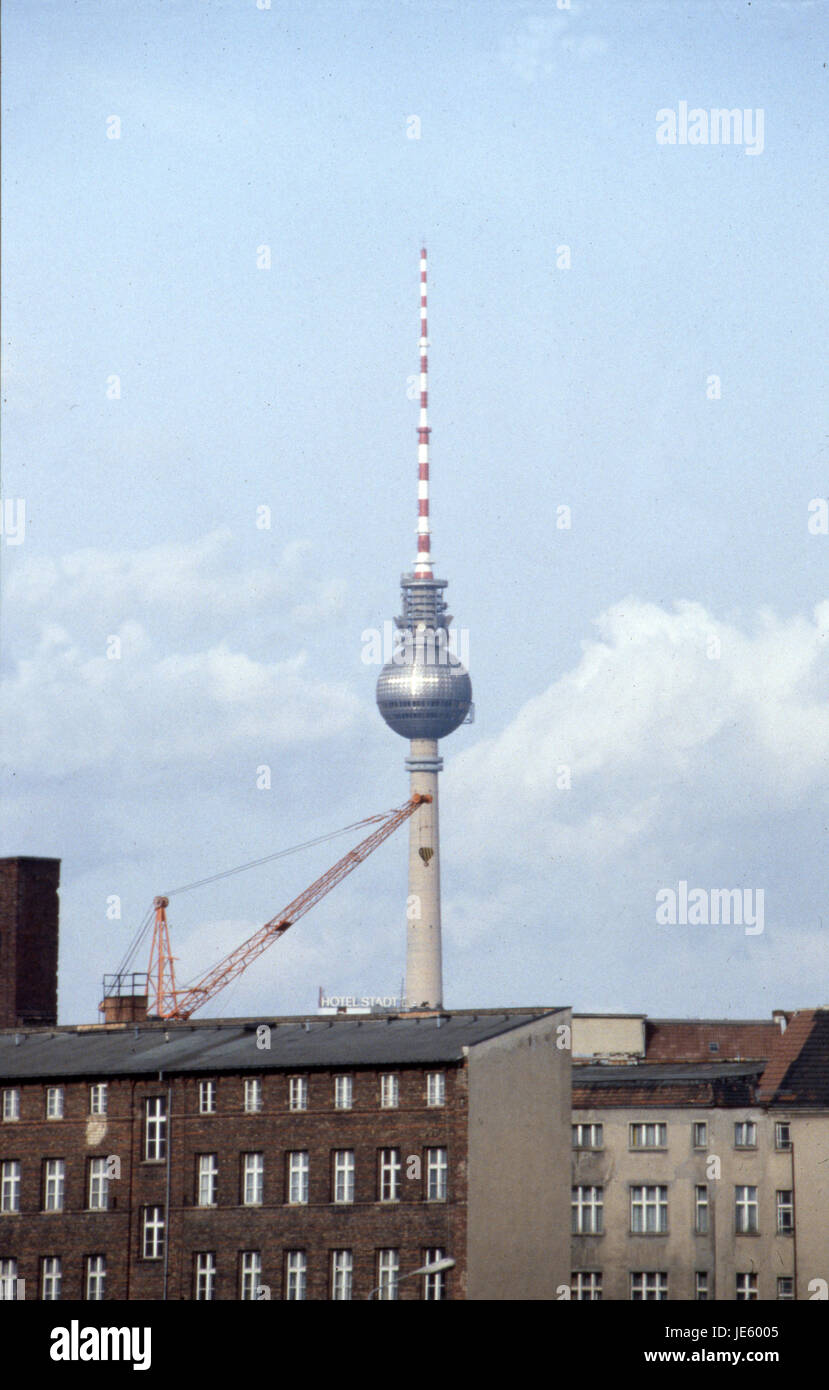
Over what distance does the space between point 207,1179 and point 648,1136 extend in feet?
68.8

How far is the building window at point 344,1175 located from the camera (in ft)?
258

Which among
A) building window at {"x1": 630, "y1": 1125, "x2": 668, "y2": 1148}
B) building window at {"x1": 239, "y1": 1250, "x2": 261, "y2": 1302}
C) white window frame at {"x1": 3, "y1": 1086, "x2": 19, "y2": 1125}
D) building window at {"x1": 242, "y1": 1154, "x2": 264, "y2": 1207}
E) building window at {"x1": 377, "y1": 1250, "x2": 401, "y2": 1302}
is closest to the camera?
building window at {"x1": 377, "y1": 1250, "x2": 401, "y2": 1302}

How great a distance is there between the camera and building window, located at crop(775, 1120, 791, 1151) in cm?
9200

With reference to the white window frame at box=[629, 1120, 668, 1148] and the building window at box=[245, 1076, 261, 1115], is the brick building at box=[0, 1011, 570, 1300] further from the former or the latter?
the white window frame at box=[629, 1120, 668, 1148]

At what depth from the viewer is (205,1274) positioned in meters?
79.8

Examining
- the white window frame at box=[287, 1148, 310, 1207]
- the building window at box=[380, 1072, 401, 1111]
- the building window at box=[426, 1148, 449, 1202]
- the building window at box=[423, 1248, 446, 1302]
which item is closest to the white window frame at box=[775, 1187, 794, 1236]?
the building window at box=[426, 1148, 449, 1202]

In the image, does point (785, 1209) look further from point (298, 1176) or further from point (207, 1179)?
point (207, 1179)

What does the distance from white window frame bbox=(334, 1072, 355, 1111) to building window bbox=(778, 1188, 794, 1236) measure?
21389 millimetres

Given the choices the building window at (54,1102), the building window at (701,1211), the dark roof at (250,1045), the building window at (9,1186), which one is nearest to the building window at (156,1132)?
the dark roof at (250,1045)

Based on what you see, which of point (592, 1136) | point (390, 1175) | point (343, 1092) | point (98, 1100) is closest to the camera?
point (390, 1175)

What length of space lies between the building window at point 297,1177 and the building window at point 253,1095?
6.68 ft

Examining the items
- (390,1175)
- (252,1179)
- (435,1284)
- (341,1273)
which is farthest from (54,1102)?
(435,1284)
